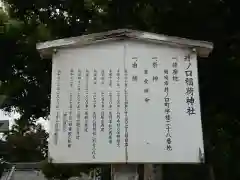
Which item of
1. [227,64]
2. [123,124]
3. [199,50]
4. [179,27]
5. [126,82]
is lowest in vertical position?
[123,124]

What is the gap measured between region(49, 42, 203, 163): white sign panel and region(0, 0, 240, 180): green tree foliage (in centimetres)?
205

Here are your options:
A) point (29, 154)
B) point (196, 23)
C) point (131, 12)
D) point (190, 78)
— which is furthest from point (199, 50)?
point (29, 154)

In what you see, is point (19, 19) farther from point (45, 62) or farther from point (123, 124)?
point (123, 124)

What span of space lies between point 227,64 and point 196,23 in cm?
67

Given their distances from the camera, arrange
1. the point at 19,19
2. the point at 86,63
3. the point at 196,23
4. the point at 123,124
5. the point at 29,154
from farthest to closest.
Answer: the point at 29,154
the point at 19,19
the point at 196,23
the point at 86,63
the point at 123,124

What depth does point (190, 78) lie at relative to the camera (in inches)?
125

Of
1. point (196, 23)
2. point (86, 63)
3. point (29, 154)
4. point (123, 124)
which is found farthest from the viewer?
point (29, 154)

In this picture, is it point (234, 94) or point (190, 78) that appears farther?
point (234, 94)

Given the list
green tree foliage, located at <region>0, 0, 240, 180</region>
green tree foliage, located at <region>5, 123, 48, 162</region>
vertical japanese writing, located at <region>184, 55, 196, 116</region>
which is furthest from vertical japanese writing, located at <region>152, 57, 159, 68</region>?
green tree foliage, located at <region>5, 123, 48, 162</region>

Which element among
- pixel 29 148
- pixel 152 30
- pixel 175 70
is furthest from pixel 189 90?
pixel 29 148

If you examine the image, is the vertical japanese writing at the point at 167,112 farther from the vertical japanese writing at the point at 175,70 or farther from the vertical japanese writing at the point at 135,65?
the vertical japanese writing at the point at 135,65

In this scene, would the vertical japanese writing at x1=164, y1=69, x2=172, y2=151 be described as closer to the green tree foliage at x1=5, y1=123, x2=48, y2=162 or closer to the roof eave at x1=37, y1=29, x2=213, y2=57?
the roof eave at x1=37, y1=29, x2=213, y2=57

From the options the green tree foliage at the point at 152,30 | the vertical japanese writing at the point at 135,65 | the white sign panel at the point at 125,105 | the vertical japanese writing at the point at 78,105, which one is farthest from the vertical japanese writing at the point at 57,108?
the green tree foliage at the point at 152,30

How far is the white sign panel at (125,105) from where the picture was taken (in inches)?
118
